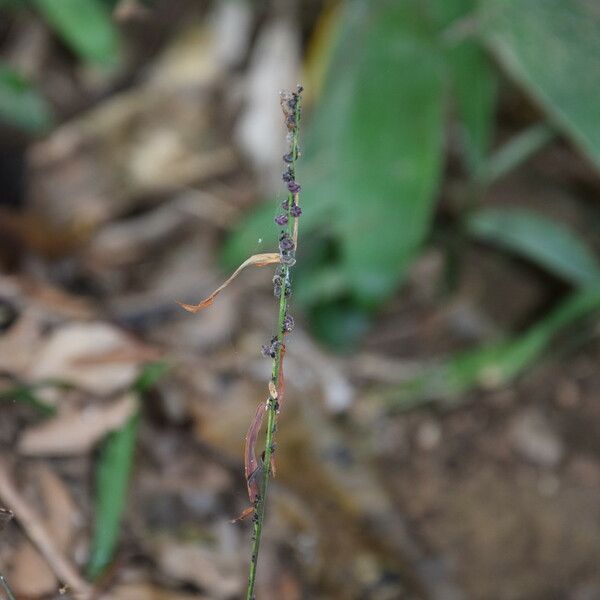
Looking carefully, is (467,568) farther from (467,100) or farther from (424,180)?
(467,100)

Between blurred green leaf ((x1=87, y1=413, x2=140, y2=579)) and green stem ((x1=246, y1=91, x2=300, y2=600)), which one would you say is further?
blurred green leaf ((x1=87, y1=413, x2=140, y2=579))

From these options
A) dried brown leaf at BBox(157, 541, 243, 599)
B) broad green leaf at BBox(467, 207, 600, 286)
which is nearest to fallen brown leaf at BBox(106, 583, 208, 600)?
dried brown leaf at BBox(157, 541, 243, 599)

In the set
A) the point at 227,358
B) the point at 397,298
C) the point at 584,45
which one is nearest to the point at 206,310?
the point at 227,358

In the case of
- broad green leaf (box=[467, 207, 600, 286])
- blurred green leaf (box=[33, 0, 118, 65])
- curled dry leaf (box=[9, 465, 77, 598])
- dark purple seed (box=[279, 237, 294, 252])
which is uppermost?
blurred green leaf (box=[33, 0, 118, 65])

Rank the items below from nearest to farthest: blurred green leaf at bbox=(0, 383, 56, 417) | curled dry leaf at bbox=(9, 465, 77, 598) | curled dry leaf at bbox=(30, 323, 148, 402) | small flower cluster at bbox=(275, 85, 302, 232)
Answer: small flower cluster at bbox=(275, 85, 302, 232), curled dry leaf at bbox=(9, 465, 77, 598), blurred green leaf at bbox=(0, 383, 56, 417), curled dry leaf at bbox=(30, 323, 148, 402)

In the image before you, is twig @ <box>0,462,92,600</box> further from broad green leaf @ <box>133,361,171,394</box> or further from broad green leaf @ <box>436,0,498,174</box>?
broad green leaf @ <box>436,0,498,174</box>

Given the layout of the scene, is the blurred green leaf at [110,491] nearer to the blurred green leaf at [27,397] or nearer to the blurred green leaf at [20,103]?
the blurred green leaf at [27,397]
